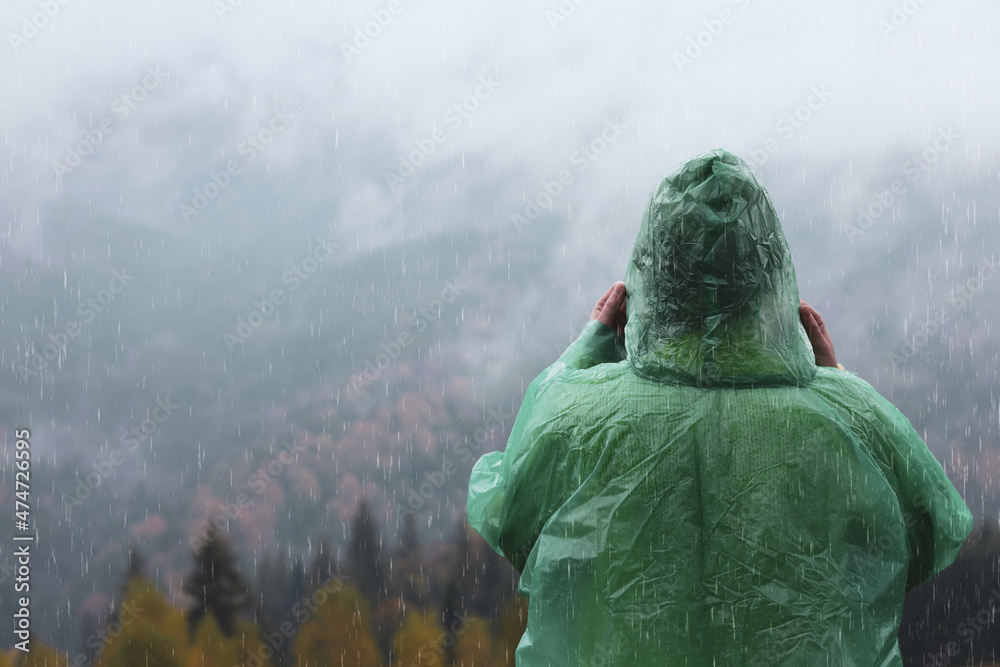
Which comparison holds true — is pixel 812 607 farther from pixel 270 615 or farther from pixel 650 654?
pixel 270 615

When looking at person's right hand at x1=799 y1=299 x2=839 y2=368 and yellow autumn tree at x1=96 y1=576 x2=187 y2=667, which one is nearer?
person's right hand at x1=799 y1=299 x2=839 y2=368

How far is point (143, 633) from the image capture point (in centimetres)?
304

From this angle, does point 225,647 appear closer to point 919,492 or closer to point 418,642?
point 418,642

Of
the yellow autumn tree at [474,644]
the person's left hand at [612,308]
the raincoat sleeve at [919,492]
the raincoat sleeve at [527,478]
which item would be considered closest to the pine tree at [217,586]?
the yellow autumn tree at [474,644]

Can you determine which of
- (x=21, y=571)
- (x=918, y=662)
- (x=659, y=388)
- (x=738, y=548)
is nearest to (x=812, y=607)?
(x=738, y=548)

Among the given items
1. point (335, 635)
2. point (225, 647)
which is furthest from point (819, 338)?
point (225, 647)

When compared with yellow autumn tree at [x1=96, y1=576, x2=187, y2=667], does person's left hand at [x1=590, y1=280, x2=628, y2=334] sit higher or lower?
higher

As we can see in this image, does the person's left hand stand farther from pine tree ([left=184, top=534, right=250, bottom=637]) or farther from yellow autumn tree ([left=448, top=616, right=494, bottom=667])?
pine tree ([left=184, top=534, right=250, bottom=637])

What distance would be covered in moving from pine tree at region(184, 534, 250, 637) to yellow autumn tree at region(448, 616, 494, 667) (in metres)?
1.02

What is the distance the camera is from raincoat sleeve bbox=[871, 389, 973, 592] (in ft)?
3.43

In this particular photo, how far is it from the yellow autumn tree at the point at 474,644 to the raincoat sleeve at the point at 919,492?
7.86 feet

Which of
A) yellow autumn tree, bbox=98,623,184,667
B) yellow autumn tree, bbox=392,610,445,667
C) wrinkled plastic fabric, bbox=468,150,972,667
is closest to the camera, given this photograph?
wrinkled plastic fabric, bbox=468,150,972,667

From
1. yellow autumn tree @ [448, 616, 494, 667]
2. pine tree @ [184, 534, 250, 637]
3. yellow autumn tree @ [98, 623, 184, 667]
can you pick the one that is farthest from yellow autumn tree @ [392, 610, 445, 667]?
yellow autumn tree @ [98, 623, 184, 667]

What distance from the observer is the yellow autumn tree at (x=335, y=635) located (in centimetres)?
310
